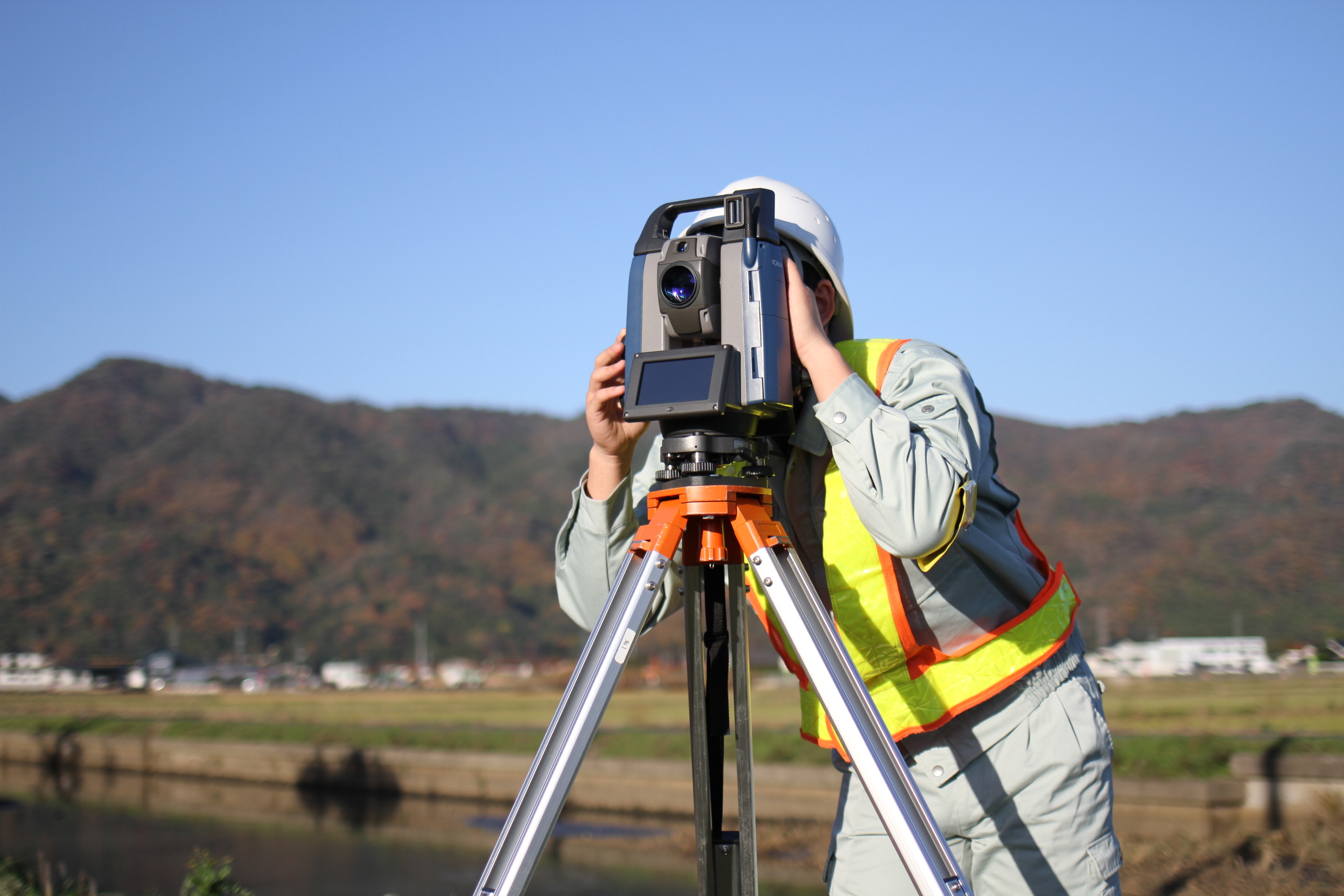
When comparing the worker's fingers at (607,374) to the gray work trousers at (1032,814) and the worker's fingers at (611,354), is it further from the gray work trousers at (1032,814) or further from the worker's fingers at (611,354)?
the gray work trousers at (1032,814)

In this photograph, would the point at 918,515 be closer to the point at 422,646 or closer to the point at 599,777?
the point at 599,777

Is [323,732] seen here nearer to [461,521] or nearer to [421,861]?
[421,861]

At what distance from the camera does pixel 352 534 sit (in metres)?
153

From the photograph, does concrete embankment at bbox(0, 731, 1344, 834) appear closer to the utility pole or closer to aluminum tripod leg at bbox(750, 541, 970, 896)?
aluminum tripod leg at bbox(750, 541, 970, 896)

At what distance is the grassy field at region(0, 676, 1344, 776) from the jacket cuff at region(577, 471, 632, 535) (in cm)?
219

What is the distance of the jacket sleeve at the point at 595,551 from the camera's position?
7.25 feet

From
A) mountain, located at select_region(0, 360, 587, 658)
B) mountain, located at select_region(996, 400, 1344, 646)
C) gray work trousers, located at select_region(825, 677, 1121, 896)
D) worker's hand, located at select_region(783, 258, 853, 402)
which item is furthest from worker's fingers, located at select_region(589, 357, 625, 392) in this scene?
mountain, located at select_region(0, 360, 587, 658)

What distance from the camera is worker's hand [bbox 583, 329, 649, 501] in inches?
77.8

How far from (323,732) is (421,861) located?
15671 mm

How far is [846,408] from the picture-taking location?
1697 millimetres

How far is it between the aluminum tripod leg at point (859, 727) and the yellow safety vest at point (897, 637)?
274mm

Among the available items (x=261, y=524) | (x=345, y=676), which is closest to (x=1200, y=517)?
(x=345, y=676)

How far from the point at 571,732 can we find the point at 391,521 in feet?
545

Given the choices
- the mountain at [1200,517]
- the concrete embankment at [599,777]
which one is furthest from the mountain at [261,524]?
the concrete embankment at [599,777]
